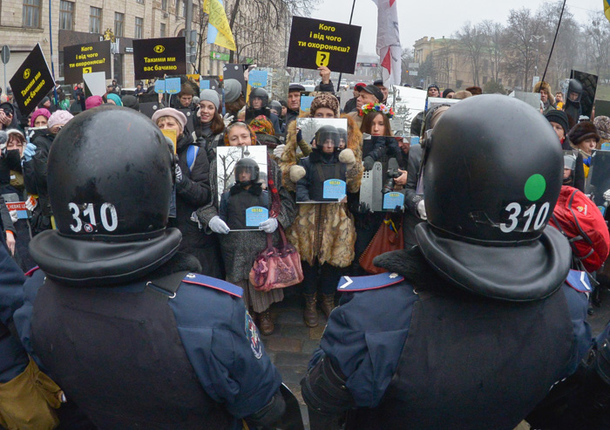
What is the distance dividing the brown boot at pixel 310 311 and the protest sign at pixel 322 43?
3.78m

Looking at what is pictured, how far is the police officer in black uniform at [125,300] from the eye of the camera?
1.67 metres

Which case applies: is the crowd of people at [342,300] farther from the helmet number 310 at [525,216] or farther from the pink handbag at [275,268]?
the pink handbag at [275,268]

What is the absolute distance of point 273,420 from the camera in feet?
6.56

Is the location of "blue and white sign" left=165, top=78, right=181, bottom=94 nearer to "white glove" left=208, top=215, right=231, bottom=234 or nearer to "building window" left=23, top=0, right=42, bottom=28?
"white glove" left=208, top=215, right=231, bottom=234

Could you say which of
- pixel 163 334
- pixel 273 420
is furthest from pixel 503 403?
pixel 163 334

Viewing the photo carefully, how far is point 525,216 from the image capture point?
1.61 metres

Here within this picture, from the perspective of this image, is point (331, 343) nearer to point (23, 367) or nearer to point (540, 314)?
point (540, 314)

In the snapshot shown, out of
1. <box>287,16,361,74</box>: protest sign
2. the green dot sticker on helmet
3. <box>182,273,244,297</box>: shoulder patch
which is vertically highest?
<box>287,16,361,74</box>: protest sign

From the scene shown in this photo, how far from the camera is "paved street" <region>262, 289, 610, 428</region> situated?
14.0 ft

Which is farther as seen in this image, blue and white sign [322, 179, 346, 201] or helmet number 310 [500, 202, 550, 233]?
blue and white sign [322, 179, 346, 201]

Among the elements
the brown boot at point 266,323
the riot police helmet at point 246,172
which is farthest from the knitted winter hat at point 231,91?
the brown boot at point 266,323

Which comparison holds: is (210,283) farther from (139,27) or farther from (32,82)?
(139,27)

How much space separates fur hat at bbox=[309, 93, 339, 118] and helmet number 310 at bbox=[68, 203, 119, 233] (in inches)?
144

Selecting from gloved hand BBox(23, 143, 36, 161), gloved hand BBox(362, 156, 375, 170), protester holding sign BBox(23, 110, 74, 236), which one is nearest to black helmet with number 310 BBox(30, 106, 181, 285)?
gloved hand BBox(362, 156, 375, 170)
